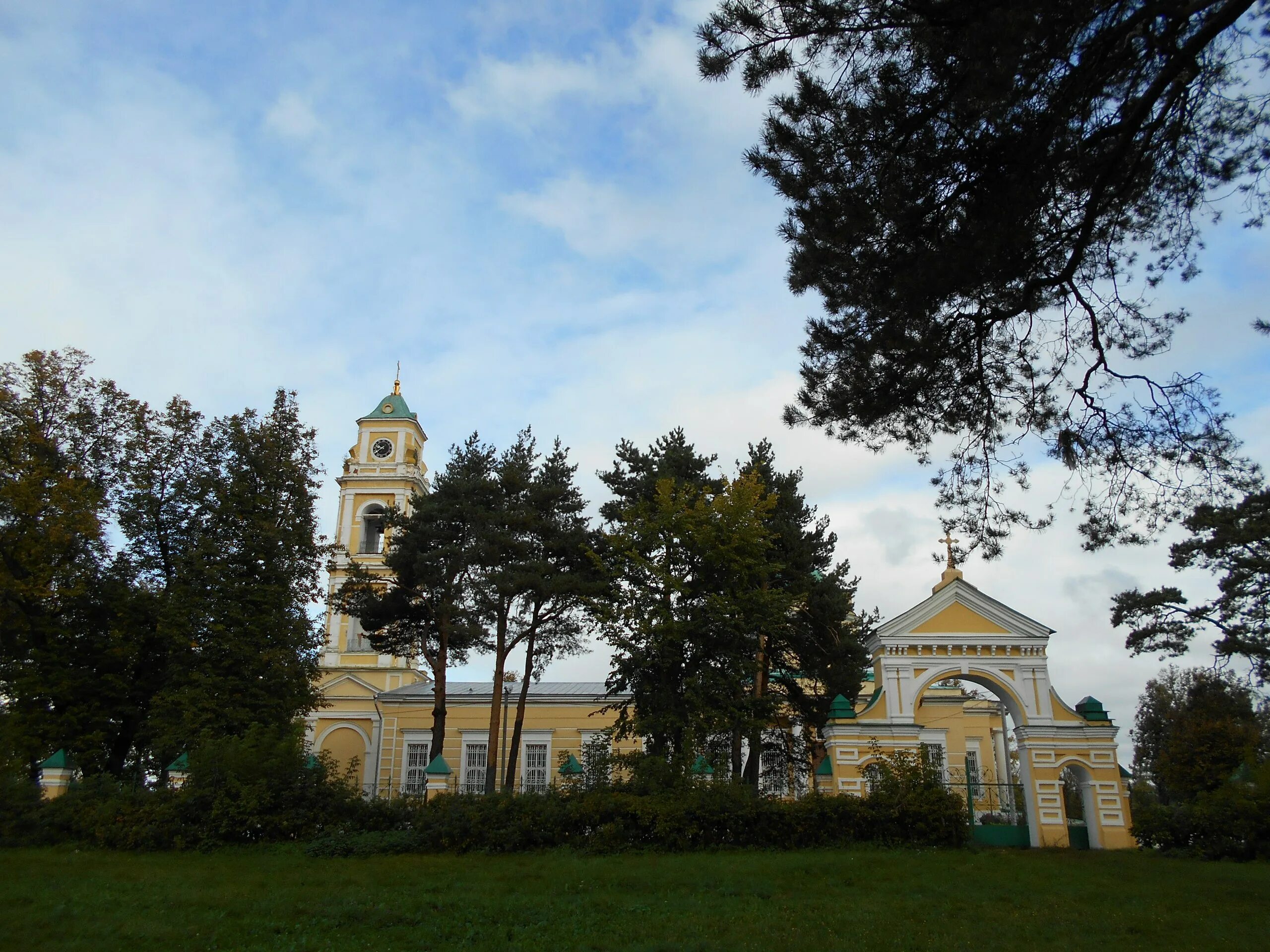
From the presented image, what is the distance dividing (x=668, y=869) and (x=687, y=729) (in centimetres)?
609

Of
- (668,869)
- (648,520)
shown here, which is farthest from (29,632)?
(668,869)

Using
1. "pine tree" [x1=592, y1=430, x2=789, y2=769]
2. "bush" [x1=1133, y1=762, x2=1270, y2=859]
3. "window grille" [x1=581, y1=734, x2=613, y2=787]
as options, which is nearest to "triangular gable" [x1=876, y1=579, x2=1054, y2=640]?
"pine tree" [x1=592, y1=430, x2=789, y2=769]

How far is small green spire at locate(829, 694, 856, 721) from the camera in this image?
19422mm

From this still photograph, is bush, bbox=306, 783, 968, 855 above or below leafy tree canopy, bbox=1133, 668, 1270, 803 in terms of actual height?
below

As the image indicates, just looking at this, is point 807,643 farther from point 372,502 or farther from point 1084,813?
point 372,502

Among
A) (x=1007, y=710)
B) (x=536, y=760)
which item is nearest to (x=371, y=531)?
(x=536, y=760)

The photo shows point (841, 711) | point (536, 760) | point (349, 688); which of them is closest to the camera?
point (841, 711)

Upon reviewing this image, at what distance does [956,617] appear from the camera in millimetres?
20094

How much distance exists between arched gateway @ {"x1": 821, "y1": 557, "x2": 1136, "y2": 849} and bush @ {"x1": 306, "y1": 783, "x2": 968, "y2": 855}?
173cm

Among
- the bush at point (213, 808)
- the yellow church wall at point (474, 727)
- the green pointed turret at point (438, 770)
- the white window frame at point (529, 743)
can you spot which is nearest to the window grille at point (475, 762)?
the yellow church wall at point (474, 727)

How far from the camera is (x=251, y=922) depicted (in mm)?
10141

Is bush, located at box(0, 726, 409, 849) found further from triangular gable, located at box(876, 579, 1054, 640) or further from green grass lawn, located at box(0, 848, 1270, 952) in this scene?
triangular gable, located at box(876, 579, 1054, 640)

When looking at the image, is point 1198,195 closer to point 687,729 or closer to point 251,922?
point 251,922

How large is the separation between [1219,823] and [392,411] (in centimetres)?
3262
